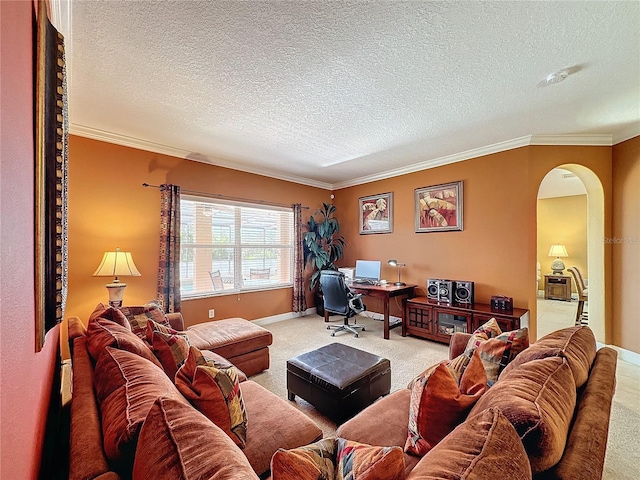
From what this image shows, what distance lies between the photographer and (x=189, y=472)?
60cm

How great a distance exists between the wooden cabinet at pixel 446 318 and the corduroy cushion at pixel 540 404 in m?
2.57

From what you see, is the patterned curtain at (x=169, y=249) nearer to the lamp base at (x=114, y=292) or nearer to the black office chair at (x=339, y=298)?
the lamp base at (x=114, y=292)

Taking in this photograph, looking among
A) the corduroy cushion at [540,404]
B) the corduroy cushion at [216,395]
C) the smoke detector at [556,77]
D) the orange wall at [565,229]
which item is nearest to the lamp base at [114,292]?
the corduroy cushion at [216,395]

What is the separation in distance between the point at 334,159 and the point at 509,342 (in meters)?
3.46

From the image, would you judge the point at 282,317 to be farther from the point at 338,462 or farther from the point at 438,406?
the point at 338,462

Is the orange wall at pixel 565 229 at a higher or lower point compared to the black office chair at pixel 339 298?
higher

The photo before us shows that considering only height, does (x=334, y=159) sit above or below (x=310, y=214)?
above

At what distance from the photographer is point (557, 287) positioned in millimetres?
6809

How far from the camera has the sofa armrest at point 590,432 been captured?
0.70m

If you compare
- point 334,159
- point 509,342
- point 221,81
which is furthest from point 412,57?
point 334,159

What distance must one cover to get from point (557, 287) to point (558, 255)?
0.79m

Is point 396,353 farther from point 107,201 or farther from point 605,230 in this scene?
point 107,201

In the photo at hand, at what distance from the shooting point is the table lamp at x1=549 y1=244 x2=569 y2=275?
22.6 ft

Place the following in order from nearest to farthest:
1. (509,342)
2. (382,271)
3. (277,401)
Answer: (509,342) < (277,401) < (382,271)
